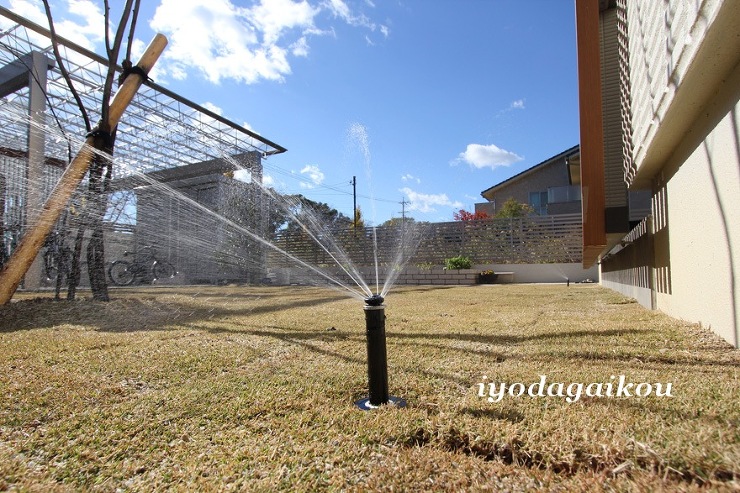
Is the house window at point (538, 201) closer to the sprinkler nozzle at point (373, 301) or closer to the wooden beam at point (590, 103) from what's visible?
the wooden beam at point (590, 103)

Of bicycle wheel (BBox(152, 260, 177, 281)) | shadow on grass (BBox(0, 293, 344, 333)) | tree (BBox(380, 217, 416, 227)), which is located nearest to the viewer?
shadow on grass (BBox(0, 293, 344, 333))

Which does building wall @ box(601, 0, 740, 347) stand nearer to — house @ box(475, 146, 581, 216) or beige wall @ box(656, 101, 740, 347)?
beige wall @ box(656, 101, 740, 347)

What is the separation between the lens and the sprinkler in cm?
185

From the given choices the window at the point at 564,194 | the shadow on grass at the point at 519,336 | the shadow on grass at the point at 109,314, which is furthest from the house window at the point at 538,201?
the shadow on grass at the point at 519,336

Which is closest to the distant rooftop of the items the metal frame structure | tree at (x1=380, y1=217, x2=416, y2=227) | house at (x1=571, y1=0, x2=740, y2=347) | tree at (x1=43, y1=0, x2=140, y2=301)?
tree at (x1=380, y1=217, x2=416, y2=227)

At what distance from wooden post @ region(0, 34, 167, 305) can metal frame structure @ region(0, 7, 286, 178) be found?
8.74 ft

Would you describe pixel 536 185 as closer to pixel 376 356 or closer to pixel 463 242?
pixel 463 242

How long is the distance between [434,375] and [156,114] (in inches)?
578

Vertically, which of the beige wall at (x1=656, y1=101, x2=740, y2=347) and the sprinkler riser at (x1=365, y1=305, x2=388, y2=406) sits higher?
the beige wall at (x1=656, y1=101, x2=740, y2=347)

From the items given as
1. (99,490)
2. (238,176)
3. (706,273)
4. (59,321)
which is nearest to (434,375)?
(99,490)

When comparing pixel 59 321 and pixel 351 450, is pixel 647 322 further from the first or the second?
pixel 59 321

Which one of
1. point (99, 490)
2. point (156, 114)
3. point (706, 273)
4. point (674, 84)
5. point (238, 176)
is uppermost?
point (156, 114)

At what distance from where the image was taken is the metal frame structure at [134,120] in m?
8.90

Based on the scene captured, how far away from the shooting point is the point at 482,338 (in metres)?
3.33
